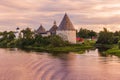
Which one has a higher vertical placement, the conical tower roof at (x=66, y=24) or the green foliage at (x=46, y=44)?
the conical tower roof at (x=66, y=24)

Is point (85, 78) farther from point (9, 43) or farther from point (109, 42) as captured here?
point (9, 43)

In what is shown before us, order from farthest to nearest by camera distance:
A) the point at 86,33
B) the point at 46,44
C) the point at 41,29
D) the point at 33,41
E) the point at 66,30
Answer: the point at 86,33 → the point at 41,29 → the point at 33,41 → the point at 46,44 → the point at 66,30

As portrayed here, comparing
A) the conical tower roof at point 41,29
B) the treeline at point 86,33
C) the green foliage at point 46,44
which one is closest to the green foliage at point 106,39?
the green foliage at point 46,44

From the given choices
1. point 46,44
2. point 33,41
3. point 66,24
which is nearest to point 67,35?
point 66,24

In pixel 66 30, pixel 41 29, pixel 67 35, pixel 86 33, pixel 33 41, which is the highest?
pixel 41 29

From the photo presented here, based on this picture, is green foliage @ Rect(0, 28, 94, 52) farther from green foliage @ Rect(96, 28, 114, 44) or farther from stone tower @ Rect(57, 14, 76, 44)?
green foliage @ Rect(96, 28, 114, 44)

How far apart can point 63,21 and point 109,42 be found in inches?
840

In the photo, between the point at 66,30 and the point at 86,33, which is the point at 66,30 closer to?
the point at 66,30

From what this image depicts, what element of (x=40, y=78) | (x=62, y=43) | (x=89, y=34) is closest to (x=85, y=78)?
(x=40, y=78)

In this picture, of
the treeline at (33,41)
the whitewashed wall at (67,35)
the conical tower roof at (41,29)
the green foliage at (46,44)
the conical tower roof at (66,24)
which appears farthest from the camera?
the conical tower roof at (41,29)

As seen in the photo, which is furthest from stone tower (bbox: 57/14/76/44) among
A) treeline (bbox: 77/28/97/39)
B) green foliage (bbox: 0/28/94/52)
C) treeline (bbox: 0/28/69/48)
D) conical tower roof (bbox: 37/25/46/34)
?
treeline (bbox: 77/28/97/39)

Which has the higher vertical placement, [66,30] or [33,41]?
[66,30]

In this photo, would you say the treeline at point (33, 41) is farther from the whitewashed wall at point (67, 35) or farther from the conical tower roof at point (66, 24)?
the conical tower roof at point (66, 24)

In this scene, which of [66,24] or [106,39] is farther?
[106,39]
